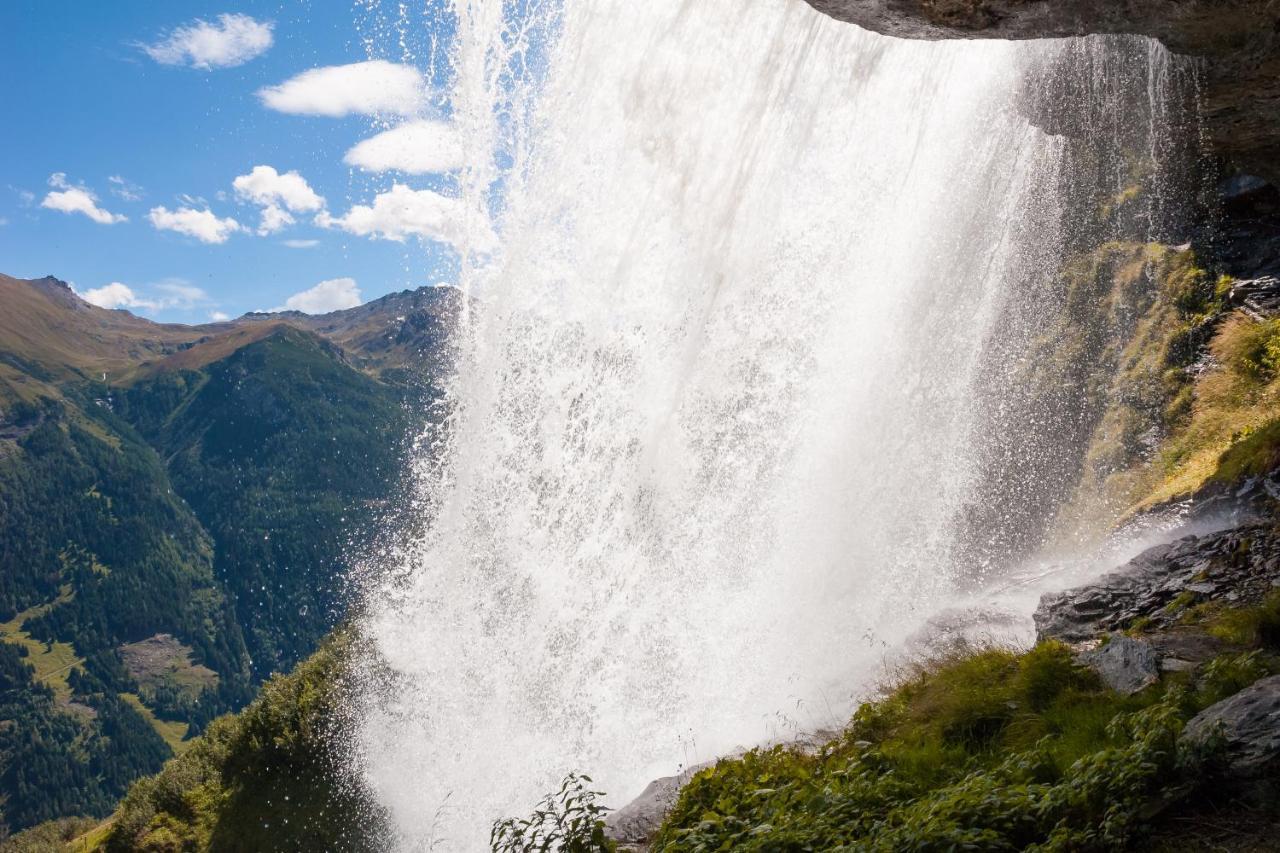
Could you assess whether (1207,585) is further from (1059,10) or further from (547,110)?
(547,110)

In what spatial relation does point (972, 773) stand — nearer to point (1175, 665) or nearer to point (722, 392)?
point (1175, 665)

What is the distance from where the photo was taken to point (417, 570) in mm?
34188

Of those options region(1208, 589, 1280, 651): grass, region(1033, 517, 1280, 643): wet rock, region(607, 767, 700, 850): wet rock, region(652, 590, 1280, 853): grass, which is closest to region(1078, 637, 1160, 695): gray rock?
region(652, 590, 1280, 853): grass

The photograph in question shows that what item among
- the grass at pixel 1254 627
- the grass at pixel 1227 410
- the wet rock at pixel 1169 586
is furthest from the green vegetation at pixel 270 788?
the grass at pixel 1254 627

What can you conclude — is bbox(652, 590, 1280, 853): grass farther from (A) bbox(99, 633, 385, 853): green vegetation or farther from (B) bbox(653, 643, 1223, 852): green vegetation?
(A) bbox(99, 633, 385, 853): green vegetation

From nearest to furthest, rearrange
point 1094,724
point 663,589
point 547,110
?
point 1094,724, point 663,589, point 547,110

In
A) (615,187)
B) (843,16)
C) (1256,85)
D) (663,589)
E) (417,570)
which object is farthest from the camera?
(417,570)

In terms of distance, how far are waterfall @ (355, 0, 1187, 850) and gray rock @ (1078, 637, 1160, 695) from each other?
6.16 m

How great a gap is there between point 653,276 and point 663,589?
39.6 feet

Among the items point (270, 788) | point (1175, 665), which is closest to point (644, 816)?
point (1175, 665)

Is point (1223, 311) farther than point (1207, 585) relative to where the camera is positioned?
Yes

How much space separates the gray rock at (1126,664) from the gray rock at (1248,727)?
71.3 inches

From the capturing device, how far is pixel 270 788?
3684 centimetres

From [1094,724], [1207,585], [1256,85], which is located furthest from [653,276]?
[1094,724]
